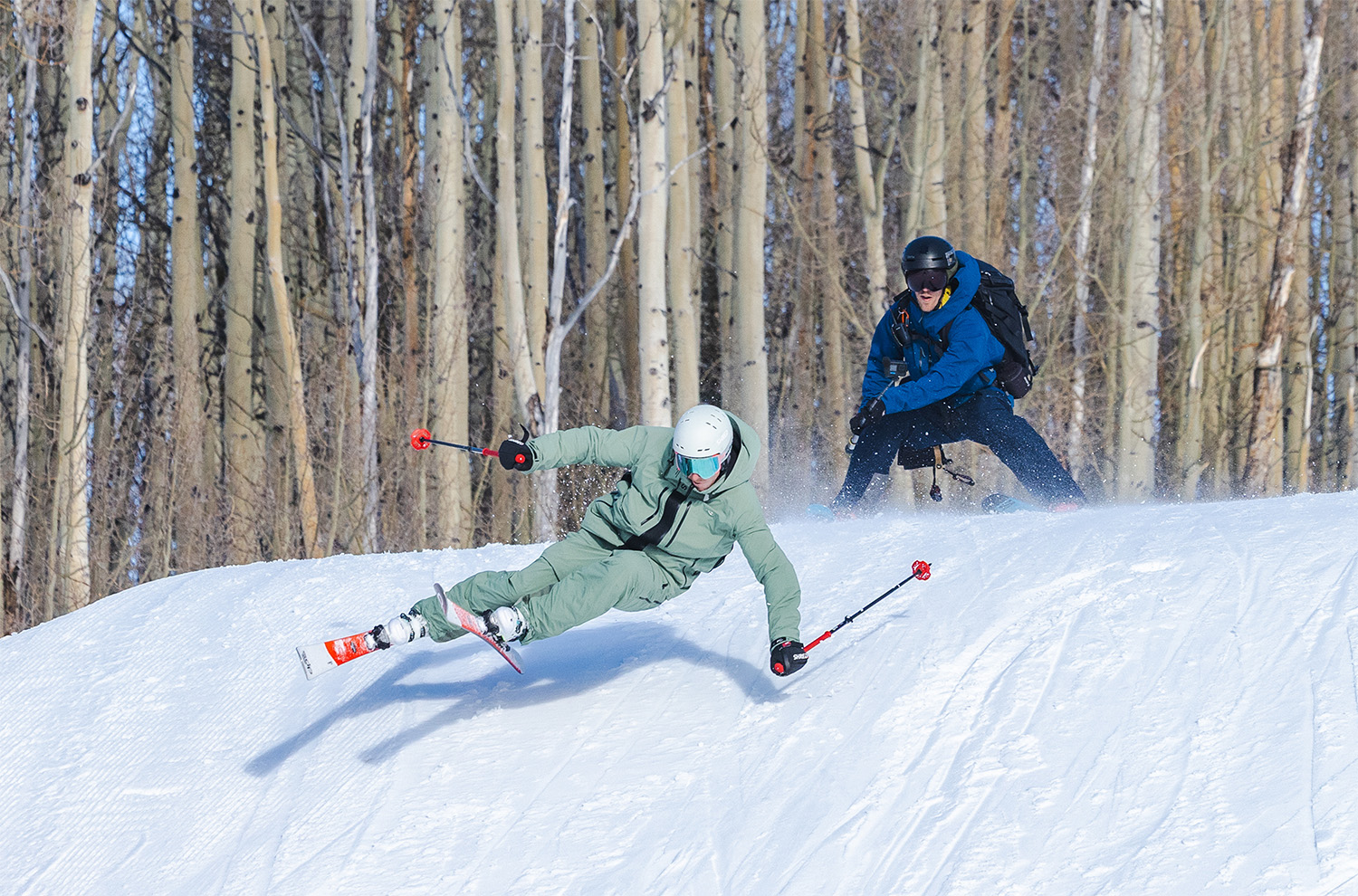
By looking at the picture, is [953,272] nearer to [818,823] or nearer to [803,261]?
[818,823]

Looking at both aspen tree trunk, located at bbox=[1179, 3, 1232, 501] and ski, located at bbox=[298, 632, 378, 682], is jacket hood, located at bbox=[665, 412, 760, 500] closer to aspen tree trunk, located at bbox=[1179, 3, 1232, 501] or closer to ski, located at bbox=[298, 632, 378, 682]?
ski, located at bbox=[298, 632, 378, 682]

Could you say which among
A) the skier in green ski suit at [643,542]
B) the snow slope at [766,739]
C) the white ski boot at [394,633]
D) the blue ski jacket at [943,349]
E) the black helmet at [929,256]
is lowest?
the snow slope at [766,739]

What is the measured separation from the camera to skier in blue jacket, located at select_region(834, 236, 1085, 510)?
6578mm

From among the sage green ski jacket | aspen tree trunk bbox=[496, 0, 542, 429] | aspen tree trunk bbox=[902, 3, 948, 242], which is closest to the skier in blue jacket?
the sage green ski jacket

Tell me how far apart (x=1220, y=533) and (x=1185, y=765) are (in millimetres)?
2331

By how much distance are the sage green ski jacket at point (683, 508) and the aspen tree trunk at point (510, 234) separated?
6.56 meters

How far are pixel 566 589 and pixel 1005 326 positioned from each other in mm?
3257

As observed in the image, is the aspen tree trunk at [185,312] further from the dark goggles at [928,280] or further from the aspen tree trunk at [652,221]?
the dark goggles at [928,280]

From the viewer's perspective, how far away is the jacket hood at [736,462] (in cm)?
449

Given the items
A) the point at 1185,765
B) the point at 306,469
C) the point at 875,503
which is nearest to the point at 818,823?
the point at 1185,765

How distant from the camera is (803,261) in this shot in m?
16.0

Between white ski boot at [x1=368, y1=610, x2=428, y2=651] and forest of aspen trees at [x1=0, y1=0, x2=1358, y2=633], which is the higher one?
forest of aspen trees at [x1=0, y1=0, x2=1358, y2=633]

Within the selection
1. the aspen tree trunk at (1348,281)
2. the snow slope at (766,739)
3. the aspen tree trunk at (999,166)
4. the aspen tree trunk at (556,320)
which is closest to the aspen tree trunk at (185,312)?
the aspen tree trunk at (556,320)

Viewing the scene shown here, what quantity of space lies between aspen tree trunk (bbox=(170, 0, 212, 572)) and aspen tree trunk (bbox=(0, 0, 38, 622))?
4.03ft
